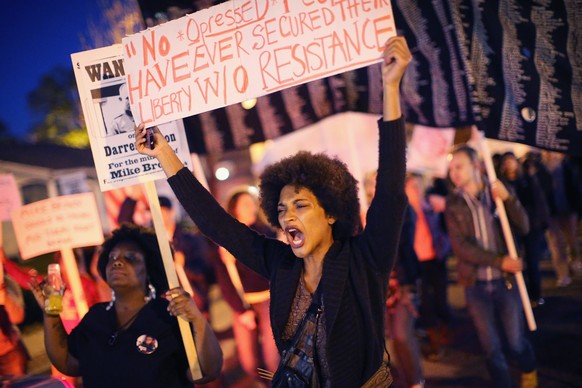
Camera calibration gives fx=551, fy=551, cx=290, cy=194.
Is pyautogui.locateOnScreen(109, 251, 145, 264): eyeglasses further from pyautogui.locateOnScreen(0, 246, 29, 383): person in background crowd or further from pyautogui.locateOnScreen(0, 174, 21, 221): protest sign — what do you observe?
pyautogui.locateOnScreen(0, 174, 21, 221): protest sign

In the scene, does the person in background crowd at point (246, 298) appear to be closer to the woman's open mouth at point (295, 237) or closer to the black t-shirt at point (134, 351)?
the black t-shirt at point (134, 351)

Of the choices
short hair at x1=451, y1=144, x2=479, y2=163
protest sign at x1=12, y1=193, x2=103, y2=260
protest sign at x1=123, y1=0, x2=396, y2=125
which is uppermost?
protest sign at x1=123, y1=0, x2=396, y2=125

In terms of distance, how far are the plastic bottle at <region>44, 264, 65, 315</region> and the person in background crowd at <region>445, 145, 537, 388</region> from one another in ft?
8.94

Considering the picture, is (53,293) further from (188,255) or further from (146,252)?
(188,255)

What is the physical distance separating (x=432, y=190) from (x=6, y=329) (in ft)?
19.2

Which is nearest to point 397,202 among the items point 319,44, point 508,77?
point 319,44

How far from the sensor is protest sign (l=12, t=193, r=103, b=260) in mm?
4316

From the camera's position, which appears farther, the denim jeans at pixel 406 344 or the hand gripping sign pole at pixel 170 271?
the denim jeans at pixel 406 344

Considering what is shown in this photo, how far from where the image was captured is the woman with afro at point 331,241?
79.7 inches

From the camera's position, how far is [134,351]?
2586 mm

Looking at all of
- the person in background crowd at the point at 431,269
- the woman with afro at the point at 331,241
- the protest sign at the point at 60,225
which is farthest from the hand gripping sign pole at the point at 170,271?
the person in background crowd at the point at 431,269

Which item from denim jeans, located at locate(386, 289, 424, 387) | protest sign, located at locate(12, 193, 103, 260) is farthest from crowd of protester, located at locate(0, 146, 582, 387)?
protest sign, located at locate(12, 193, 103, 260)

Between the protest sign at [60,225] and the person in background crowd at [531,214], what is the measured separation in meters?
4.80

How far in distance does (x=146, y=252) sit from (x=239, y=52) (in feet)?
3.90
